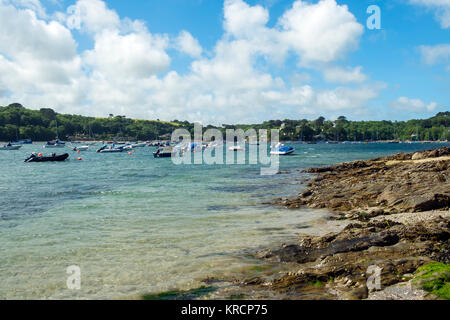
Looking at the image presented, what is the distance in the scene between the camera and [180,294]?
852cm

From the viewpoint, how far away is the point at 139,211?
792 inches

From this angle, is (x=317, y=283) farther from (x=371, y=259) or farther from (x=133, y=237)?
(x=133, y=237)

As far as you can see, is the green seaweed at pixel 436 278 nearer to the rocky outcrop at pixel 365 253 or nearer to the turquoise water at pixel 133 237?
the rocky outcrop at pixel 365 253

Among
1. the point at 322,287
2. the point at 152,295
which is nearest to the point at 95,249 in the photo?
the point at 152,295

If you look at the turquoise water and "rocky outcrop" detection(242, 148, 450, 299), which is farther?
the turquoise water

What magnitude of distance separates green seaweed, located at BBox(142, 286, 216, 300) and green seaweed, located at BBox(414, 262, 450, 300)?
4.73m

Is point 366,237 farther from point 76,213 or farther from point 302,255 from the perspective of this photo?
point 76,213

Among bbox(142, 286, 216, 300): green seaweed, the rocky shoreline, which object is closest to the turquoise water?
bbox(142, 286, 216, 300): green seaweed

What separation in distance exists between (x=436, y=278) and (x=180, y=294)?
5.72m

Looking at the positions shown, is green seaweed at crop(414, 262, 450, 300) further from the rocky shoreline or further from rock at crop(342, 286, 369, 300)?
rock at crop(342, 286, 369, 300)

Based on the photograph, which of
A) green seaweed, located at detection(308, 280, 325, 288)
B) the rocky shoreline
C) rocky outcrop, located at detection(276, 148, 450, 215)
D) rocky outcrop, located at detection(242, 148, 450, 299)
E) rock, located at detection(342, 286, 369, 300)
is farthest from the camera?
rocky outcrop, located at detection(276, 148, 450, 215)

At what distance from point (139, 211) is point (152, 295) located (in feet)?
39.3

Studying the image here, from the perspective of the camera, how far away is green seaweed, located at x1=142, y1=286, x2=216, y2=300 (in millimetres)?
8320
